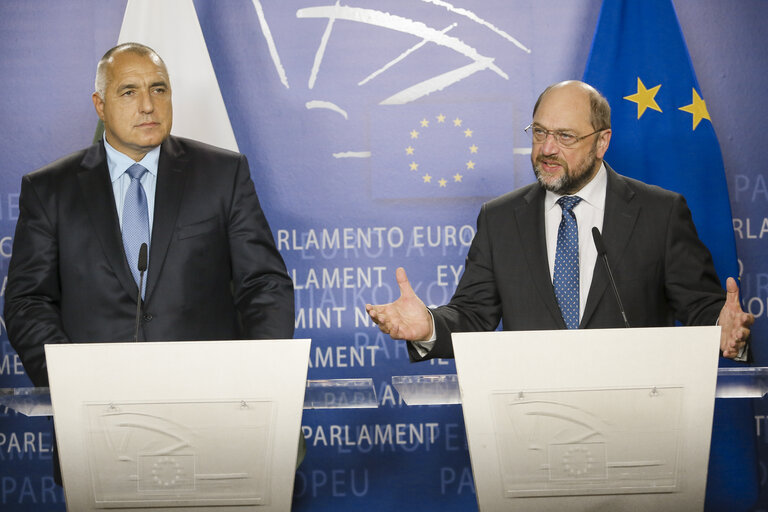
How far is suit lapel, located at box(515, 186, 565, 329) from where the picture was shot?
3.00 metres

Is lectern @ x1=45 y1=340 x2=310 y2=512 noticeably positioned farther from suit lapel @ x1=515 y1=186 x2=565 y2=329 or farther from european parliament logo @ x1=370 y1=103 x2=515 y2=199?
european parliament logo @ x1=370 y1=103 x2=515 y2=199

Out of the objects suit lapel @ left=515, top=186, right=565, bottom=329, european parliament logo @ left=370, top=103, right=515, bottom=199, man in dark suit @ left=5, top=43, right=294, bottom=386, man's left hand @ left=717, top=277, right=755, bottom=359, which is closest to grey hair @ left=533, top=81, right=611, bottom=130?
suit lapel @ left=515, top=186, right=565, bottom=329

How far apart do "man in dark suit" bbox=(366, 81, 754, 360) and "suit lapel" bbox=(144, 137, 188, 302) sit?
3.33 feet

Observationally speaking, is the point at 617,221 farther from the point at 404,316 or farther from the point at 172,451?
the point at 172,451

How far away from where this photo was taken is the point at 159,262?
3002 mm

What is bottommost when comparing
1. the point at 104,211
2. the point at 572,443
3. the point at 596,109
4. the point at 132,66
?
the point at 572,443

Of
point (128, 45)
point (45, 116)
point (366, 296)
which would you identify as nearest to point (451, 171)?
point (366, 296)

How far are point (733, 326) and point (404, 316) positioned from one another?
0.91 metres

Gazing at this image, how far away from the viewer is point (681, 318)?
3066 mm

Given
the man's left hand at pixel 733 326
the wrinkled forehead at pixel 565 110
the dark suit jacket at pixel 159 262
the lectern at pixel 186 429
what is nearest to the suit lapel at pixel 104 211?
the dark suit jacket at pixel 159 262

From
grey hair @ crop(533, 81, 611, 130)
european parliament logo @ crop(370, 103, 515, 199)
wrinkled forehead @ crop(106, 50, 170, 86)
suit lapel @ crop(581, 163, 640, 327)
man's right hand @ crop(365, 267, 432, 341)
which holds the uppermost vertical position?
wrinkled forehead @ crop(106, 50, 170, 86)

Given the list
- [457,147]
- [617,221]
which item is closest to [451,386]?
[617,221]

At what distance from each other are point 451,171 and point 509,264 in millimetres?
1017

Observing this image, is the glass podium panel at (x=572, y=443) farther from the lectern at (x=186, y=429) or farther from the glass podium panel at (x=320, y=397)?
the lectern at (x=186, y=429)
